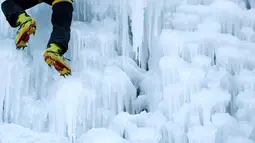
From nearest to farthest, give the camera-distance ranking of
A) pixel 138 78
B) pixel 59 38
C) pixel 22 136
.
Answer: pixel 22 136 → pixel 59 38 → pixel 138 78

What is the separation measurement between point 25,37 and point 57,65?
0.33m

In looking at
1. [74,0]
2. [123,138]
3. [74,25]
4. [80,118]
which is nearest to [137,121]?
[123,138]

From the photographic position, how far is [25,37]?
277 cm

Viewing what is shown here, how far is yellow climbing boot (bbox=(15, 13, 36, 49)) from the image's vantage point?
269 cm

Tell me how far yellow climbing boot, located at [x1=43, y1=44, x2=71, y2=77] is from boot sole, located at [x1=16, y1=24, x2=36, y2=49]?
7.3 inches

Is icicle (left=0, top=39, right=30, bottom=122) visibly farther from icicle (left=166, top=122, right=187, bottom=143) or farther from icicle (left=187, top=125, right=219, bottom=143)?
icicle (left=187, top=125, right=219, bottom=143)

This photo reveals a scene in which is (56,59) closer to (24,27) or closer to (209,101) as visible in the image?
(24,27)

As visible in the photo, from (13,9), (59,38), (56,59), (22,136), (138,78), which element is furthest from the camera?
(138,78)

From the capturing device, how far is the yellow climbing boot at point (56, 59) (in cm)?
258

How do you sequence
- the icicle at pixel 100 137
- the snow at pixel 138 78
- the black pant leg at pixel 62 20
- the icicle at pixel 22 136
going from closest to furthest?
the icicle at pixel 22 136, the icicle at pixel 100 137, the snow at pixel 138 78, the black pant leg at pixel 62 20

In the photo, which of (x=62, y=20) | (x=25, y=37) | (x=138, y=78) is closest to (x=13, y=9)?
(x=25, y=37)

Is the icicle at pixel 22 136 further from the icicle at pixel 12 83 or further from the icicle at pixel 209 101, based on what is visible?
the icicle at pixel 209 101

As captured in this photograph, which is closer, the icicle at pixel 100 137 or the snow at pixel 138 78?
the icicle at pixel 100 137

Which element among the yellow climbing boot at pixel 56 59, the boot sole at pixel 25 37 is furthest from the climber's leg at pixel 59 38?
the boot sole at pixel 25 37
